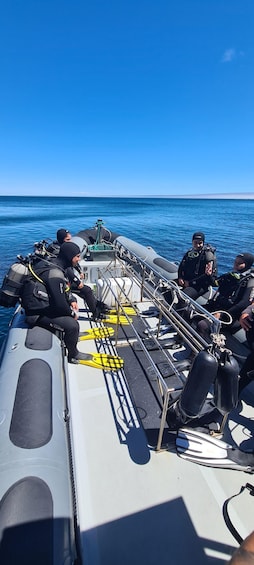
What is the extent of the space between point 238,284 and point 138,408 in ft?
6.82

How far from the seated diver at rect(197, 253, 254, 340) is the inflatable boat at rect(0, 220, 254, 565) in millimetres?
809

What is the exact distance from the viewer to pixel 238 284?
3416 millimetres

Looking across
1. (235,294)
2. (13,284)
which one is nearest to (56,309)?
(13,284)

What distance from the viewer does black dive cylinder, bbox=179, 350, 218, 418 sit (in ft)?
5.01

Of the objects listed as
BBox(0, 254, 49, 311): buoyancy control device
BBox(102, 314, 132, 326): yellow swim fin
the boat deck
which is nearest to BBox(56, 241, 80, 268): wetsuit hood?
BBox(0, 254, 49, 311): buoyancy control device

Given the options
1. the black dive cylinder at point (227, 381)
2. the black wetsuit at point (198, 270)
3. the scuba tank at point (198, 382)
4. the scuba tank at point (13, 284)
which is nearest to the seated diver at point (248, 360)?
the black dive cylinder at point (227, 381)

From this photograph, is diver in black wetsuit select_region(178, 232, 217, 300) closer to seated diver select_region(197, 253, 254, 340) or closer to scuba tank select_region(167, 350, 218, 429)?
seated diver select_region(197, 253, 254, 340)

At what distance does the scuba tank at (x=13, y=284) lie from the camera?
2777 mm

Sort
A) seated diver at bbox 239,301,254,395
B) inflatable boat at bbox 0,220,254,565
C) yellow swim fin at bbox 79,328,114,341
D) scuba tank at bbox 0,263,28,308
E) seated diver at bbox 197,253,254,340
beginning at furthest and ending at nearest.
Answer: yellow swim fin at bbox 79,328,114,341 → seated diver at bbox 197,253,254,340 → scuba tank at bbox 0,263,28,308 → seated diver at bbox 239,301,254,395 → inflatable boat at bbox 0,220,254,565

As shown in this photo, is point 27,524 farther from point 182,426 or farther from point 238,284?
point 238,284

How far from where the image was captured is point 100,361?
3.18 metres

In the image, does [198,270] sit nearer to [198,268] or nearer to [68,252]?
[198,268]

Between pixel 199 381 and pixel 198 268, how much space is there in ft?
10.00

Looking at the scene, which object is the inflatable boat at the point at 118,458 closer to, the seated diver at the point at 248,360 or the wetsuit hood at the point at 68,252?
the seated diver at the point at 248,360
